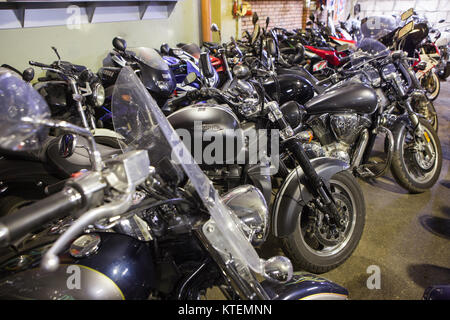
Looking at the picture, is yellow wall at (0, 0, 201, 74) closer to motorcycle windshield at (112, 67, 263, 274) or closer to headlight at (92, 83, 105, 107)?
headlight at (92, 83, 105, 107)

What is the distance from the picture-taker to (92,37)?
4.24 meters

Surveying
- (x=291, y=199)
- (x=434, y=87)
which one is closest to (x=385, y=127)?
(x=291, y=199)

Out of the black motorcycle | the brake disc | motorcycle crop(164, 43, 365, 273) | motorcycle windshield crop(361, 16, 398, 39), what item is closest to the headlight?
the black motorcycle

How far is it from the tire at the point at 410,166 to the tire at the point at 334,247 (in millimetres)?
883

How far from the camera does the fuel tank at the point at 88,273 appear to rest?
79 centimetres

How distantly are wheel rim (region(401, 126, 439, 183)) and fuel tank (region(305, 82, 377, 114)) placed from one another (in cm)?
70

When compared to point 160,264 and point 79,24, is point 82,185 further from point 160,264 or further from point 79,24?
point 79,24

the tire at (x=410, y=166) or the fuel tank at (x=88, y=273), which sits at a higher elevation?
the fuel tank at (x=88, y=273)

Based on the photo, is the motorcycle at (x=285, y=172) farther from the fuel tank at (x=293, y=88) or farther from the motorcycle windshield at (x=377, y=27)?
the motorcycle windshield at (x=377, y=27)

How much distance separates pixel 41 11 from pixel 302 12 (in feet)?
28.4

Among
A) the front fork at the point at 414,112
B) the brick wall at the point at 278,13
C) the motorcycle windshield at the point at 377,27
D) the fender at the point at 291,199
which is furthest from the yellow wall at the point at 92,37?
the front fork at the point at 414,112

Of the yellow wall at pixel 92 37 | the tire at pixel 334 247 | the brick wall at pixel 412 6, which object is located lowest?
the tire at pixel 334 247

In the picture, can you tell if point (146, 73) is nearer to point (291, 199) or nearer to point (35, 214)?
point (291, 199)
